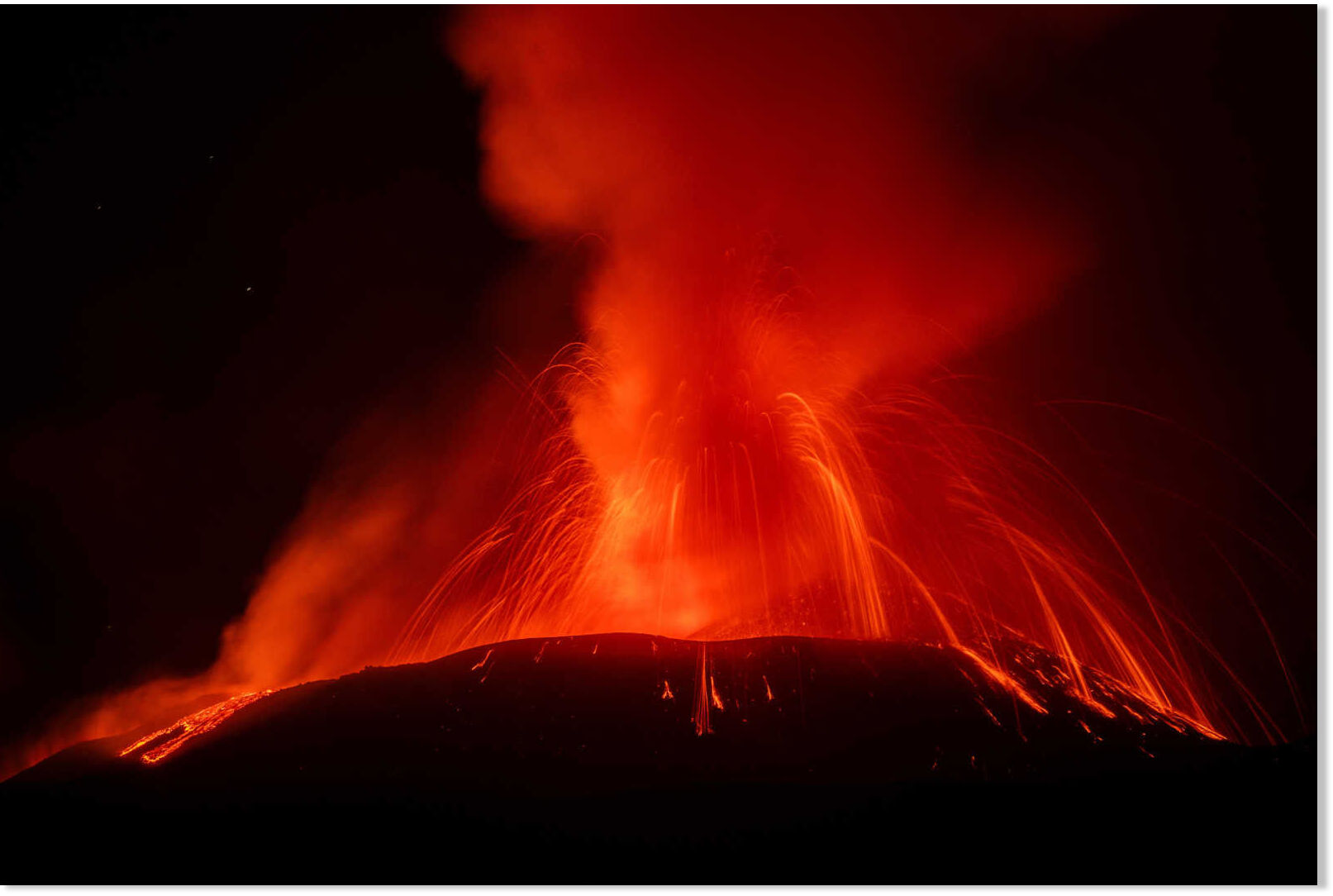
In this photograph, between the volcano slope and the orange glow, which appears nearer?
the volcano slope

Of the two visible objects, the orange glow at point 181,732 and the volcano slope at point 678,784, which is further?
the orange glow at point 181,732

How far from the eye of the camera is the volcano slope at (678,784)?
6.80 m

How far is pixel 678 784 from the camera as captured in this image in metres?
7.97

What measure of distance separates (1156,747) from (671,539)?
1209 centimetres

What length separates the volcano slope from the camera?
6797 millimetres

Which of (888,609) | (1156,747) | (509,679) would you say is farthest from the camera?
(888,609)

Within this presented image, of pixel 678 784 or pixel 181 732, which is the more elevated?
pixel 181 732

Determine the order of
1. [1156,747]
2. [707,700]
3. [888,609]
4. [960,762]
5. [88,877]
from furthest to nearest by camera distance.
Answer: [888,609] < [707,700] < [1156,747] < [960,762] < [88,877]

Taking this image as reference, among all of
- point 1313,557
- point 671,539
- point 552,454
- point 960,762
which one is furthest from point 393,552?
point 1313,557

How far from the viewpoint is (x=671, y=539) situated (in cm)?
Answer: 1961

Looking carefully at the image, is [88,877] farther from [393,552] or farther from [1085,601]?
[1085,601]

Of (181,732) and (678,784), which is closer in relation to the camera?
(678,784)

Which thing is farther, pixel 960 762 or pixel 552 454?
pixel 552 454

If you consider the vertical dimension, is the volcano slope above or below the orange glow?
A: below
